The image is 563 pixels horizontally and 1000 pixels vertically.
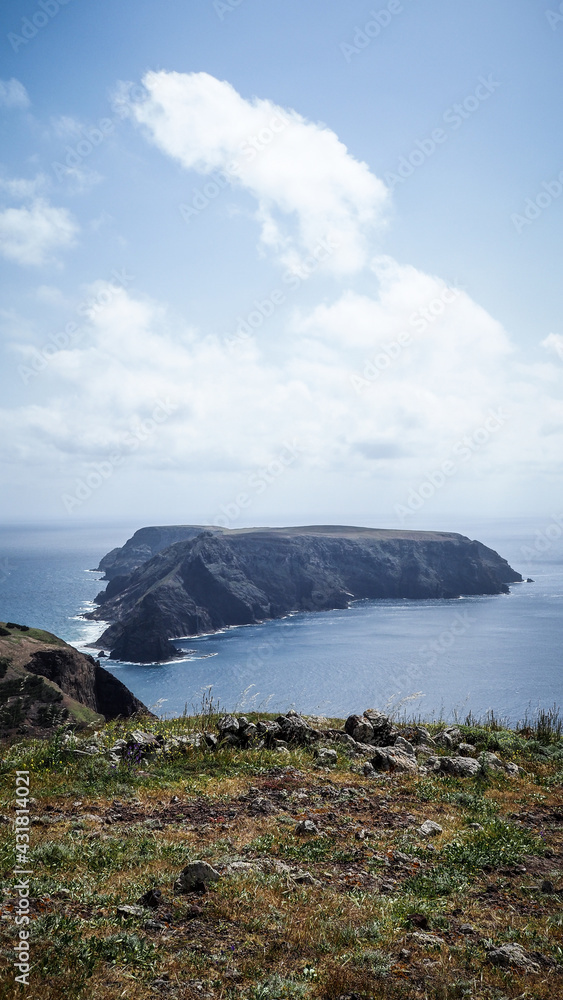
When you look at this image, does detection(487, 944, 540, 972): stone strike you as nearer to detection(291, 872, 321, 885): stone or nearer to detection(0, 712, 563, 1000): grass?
detection(0, 712, 563, 1000): grass

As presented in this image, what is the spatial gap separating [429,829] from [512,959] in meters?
4.02

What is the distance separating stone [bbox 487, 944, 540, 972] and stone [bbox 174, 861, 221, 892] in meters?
3.53

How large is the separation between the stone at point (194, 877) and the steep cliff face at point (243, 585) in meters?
120

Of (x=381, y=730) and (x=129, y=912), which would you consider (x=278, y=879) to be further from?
(x=381, y=730)

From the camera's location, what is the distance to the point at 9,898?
20.2 feet

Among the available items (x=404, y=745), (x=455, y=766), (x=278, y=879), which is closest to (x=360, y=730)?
(x=404, y=745)

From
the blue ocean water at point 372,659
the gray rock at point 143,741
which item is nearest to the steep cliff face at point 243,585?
the blue ocean water at point 372,659

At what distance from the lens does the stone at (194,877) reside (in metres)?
6.89

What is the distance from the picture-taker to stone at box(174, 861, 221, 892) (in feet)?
22.6

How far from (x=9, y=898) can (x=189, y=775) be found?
21.2 ft

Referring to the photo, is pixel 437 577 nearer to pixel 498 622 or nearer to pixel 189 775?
pixel 498 622

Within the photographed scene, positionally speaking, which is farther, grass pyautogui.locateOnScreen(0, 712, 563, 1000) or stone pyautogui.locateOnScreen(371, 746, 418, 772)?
stone pyautogui.locateOnScreen(371, 746, 418, 772)

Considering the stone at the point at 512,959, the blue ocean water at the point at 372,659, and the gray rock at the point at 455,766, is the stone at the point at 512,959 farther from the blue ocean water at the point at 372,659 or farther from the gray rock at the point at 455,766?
the blue ocean water at the point at 372,659

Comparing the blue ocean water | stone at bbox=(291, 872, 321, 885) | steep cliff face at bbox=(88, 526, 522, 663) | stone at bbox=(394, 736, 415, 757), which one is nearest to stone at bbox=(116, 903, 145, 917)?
stone at bbox=(291, 872, 321, 885)
